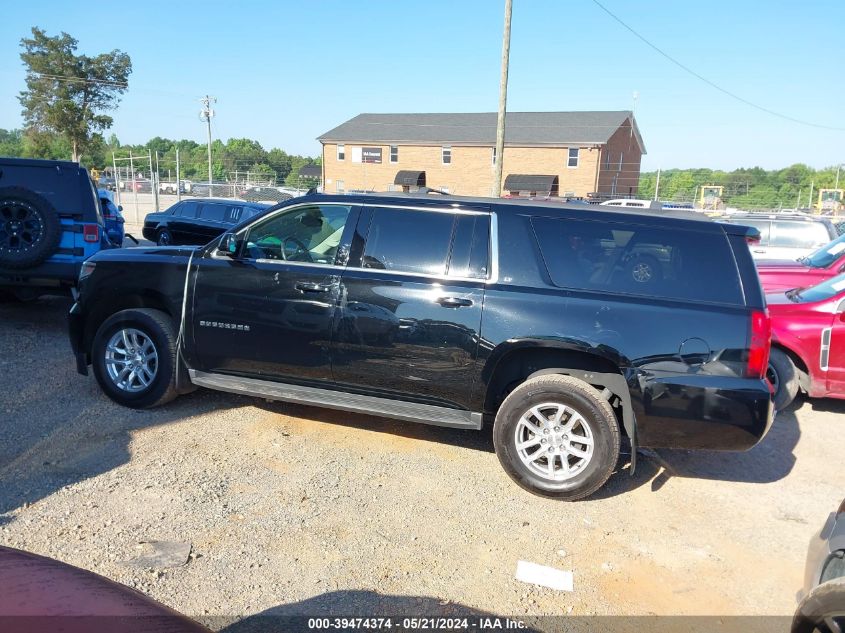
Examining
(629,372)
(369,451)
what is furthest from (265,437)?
(629,372)

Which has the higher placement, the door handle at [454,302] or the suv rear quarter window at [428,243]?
the suv rear quarter window at [428,243]

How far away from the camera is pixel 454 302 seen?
446cm

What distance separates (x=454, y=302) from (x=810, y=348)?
3.78m

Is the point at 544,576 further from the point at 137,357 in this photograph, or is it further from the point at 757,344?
the point at 137,357

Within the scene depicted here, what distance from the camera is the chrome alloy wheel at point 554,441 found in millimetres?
4309

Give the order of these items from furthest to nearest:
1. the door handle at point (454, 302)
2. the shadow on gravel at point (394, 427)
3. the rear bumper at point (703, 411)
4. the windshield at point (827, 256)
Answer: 1. the windshield at point (827, 256)
2. the shadow on gravel at point (394, 427)
3. the door handle at point (454, 302)
4. the rear bumper at point (703, 411)

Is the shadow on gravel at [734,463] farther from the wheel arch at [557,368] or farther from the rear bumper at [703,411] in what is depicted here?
the wheel arch at [557,368]

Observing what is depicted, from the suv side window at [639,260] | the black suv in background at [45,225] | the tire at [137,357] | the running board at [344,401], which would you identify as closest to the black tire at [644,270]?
the suv side window at [639,260]

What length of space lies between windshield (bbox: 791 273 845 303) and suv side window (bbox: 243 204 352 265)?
466cm

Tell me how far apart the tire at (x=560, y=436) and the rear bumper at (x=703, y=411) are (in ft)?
0.81

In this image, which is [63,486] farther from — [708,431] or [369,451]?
[708,431]

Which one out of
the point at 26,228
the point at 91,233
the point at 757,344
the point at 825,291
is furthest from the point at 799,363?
the point at 26,228

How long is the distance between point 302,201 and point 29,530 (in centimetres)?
287

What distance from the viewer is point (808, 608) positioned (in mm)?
2512
